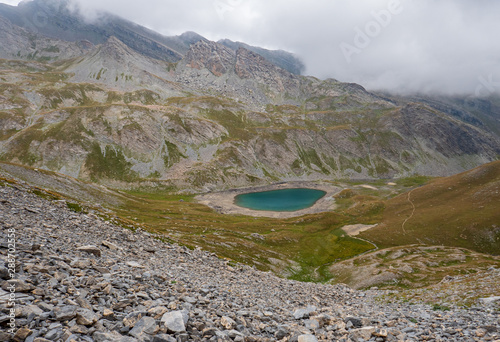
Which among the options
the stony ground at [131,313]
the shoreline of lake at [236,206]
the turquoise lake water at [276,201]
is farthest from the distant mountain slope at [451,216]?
the stony ground at [131,313]

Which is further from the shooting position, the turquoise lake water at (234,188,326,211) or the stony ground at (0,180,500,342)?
the turquoise lake water at (234,188,326,211)

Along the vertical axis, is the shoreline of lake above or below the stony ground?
below

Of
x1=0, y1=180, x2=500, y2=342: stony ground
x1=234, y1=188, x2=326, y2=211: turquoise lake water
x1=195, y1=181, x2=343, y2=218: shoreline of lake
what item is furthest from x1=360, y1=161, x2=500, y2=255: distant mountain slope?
x1=0, y1=180, x2=500, y2=342: stony ground

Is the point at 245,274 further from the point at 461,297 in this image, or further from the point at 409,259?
the point at 409,259

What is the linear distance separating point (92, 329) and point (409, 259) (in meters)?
81.6

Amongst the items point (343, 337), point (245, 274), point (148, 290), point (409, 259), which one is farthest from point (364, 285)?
point (148, 290)

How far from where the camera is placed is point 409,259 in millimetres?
68500

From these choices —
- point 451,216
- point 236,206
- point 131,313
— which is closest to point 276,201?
point 236,206

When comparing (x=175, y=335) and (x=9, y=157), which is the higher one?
(x=175, y=335)

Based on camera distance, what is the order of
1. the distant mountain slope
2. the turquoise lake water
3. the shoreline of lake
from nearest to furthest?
1. the distant mountain slope
2. the shoreline of lake
3. the turquoise lake water

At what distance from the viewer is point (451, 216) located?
9675 cm

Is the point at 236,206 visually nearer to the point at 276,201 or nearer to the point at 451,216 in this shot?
the point at 276,201

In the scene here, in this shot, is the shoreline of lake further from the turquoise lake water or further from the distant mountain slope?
the distant mountain slope

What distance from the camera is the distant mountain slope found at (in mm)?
84250
